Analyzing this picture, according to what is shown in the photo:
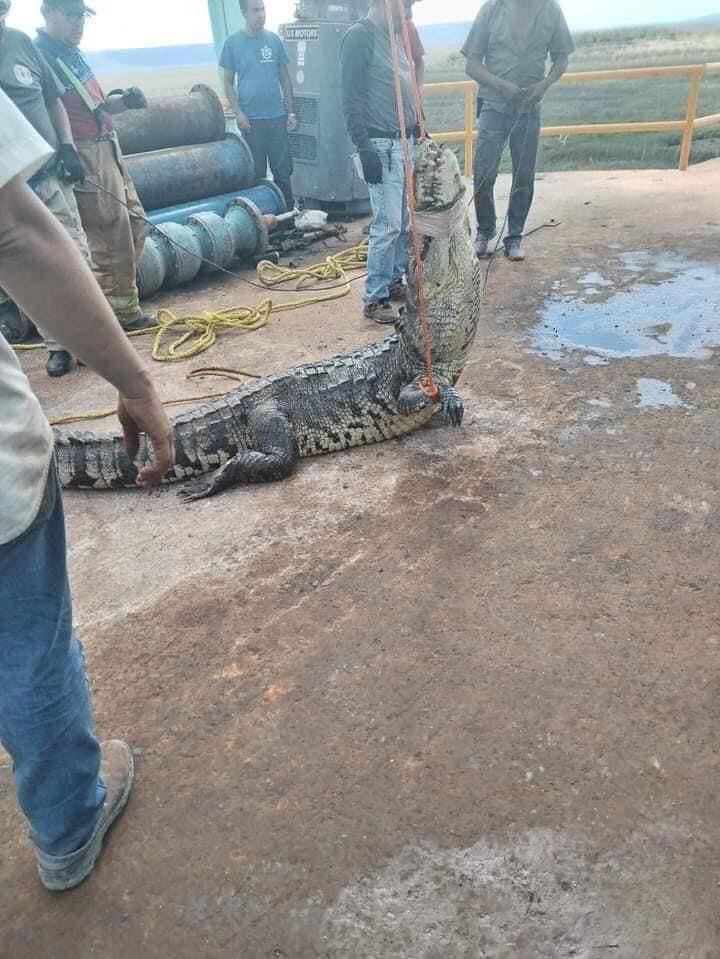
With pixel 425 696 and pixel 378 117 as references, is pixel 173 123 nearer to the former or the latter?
pixel 378 117

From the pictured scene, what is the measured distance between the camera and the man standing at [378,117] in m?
4.89

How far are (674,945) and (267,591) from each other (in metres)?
1.74

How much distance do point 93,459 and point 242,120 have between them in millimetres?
5678

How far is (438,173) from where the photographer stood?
3.44 metres

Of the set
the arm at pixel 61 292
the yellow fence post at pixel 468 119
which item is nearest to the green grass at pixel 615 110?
the yellow fence post at pixel 468 119

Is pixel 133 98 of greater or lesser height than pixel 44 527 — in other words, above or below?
above

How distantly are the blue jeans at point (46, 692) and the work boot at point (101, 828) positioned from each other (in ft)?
0.10

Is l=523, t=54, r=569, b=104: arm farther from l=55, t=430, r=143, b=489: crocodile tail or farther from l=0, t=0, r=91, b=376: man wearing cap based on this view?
l=55, t=430, r=143, b=489: crocodile tail

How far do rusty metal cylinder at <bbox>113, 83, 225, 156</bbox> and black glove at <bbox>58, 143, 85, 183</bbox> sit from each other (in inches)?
117

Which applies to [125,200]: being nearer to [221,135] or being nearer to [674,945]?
[221,135]

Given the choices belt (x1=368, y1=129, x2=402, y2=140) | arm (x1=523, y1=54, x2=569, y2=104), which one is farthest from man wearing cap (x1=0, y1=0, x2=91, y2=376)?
arm (x1=523, y1=54, x2=569, y2=104)

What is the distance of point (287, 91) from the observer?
7738 millimetres

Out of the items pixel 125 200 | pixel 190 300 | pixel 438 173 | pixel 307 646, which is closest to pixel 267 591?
pixel 307 646

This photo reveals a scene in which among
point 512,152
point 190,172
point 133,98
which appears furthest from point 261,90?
point 512,152
